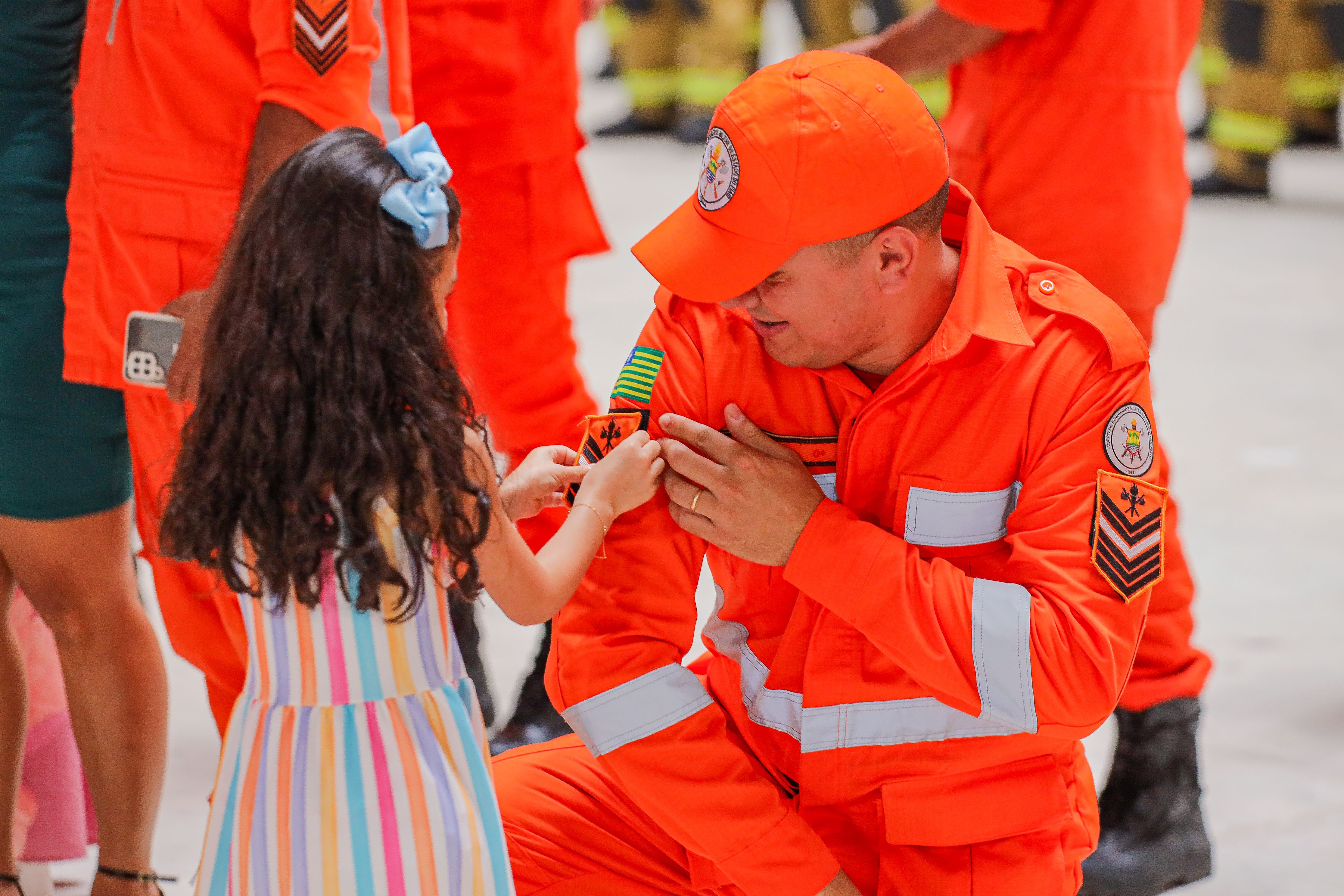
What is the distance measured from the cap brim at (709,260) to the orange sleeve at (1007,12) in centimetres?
92

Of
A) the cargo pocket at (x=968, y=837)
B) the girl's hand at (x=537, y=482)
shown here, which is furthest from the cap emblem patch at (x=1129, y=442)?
the girl's hand at (x=537, y=482)

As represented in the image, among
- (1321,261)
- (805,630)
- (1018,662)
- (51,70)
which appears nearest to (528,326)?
(51,70)

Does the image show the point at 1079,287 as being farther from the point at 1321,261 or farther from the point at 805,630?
the point at 1321,261

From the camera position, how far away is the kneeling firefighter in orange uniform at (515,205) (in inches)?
106

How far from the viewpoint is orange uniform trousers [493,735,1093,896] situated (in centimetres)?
175

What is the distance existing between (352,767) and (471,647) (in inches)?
45.2

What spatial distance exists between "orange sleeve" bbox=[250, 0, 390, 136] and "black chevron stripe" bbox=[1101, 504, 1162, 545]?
986mm

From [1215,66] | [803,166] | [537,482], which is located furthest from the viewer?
[1215,66]

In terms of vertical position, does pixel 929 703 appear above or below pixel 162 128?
below

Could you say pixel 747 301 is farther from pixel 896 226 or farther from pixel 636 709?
pixel 636 709

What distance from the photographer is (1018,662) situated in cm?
163

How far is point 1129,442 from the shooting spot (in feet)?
5.55

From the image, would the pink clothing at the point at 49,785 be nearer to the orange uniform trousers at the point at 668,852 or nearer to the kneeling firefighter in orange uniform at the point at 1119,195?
the orange uniform trousers at the point at 668,852

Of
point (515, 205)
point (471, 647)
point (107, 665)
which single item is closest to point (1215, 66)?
point (515, 205)
